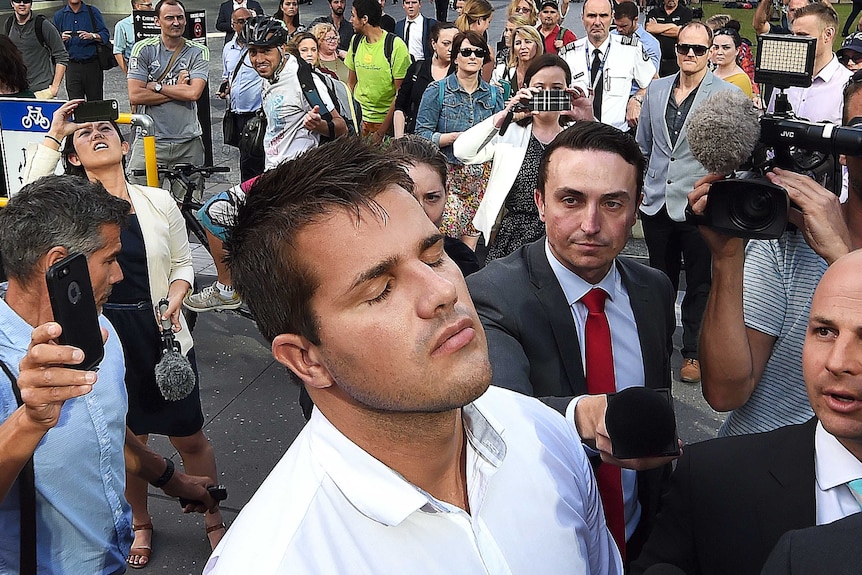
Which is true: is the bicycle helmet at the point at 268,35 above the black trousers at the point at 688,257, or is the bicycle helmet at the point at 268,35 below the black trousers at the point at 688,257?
above

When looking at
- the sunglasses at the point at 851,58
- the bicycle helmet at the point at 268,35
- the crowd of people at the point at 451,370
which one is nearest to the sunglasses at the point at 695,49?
the crowd of people at the point at 451,370

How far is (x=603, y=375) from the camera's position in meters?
2.50

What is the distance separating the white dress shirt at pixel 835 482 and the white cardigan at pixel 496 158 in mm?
3321

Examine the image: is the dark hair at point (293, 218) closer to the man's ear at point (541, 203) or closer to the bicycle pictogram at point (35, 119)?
the man's ear at point (541, 203)

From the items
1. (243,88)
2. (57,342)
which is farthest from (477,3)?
(57,342)

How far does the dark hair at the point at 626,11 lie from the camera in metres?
8.19

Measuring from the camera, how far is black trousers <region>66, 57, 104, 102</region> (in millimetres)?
11562

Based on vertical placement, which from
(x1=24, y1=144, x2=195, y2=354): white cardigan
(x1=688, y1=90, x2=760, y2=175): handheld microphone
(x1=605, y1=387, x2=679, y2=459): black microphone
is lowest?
(x1=24, y1=144, x2=195, y2=354): white cardigan

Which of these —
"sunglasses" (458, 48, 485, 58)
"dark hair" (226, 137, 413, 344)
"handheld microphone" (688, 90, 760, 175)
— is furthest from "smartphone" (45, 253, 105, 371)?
"sunglasses" (458, 48, 485, 58)

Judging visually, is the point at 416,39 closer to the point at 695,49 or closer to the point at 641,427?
the point at 695,49

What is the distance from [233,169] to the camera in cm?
1073

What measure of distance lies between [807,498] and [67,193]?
2492 millimetres

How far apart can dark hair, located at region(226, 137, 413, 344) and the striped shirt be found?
138 cm

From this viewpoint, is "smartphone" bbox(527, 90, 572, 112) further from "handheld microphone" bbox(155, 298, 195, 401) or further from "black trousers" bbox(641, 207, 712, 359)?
"handheld microphone" bbox(155, 298, 195, 401)
